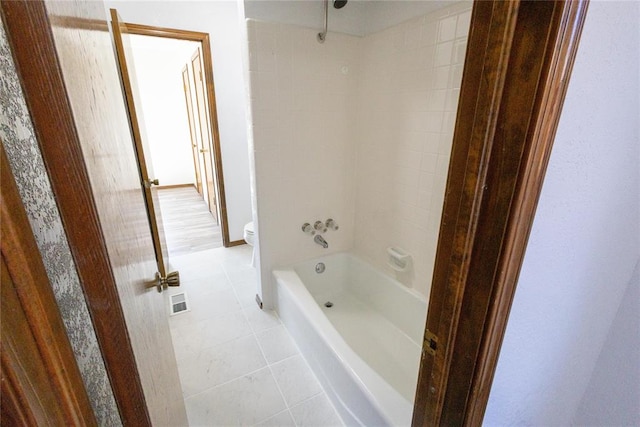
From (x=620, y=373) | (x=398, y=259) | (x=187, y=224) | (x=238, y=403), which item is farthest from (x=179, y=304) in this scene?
(x=620, y=373)

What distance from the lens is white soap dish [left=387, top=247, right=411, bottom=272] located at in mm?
1833

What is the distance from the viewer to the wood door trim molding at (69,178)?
0.32m

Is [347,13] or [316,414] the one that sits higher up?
[347,13]

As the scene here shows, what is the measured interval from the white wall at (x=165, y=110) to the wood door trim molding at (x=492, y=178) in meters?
5.42

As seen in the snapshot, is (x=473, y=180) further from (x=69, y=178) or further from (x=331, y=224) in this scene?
(x=331, y=224)

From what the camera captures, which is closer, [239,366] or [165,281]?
[165,281]

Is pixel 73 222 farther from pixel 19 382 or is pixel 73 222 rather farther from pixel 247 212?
pixel 247 212

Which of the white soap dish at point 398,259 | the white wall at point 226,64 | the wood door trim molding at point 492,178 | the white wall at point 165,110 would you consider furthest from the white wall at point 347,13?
the white wall at point 165,110

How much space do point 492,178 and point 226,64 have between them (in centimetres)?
295

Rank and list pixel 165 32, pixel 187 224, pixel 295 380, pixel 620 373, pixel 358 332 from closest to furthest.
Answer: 1. pixel 620 373
2. pixel 295 380
3. pixel 358 332
4. pixel 165 32
5. pixel 187 224

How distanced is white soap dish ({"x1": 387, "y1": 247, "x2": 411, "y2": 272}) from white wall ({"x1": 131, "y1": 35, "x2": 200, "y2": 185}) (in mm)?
4800

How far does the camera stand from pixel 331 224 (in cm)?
224

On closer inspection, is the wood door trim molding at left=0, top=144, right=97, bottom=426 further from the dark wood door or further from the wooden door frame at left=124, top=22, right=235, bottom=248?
the wooden door frame at left=124, top=22, right=235, bottom=248

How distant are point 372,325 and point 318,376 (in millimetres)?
537
